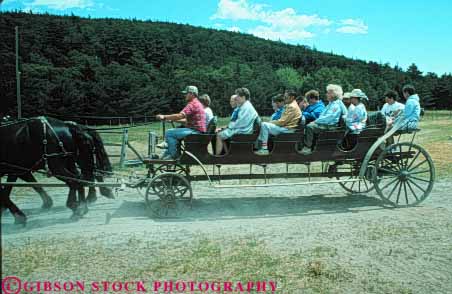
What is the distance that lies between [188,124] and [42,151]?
2.41 metres

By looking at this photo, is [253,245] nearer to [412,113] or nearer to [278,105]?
[278,105]

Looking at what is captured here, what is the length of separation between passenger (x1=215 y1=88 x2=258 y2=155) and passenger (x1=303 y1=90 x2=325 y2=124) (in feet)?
4.49

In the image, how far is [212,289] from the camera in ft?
13.7

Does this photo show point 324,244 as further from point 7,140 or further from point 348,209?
point 7,140

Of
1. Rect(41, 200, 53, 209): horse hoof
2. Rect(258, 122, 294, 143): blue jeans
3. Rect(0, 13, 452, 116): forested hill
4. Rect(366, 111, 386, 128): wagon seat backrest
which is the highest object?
Rect(0, 13, 452, 116): forested hill

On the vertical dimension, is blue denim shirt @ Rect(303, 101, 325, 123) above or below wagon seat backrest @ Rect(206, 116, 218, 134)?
above

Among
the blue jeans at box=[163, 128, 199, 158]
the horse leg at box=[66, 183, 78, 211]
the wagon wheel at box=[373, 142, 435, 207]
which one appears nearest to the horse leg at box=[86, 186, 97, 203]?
the horse leg at box=[66, 183, 78, 211]

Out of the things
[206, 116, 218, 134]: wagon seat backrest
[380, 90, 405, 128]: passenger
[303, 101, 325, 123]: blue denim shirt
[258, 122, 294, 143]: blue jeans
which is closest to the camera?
[258, 122, 294, 143]: blue jeans

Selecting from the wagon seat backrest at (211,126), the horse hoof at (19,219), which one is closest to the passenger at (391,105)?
the wagon seat backrest at (211,126)

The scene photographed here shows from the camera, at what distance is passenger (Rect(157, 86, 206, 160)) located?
6.87m

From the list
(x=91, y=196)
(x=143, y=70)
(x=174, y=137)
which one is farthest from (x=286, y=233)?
(x=143, y=70)

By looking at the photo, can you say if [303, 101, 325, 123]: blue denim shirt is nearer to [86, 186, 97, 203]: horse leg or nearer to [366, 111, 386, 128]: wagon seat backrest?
[366, 111, 386, 128]: wagon seat backrest

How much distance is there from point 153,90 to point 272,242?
53140 millimetres

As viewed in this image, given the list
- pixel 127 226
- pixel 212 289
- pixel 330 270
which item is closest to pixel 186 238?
pixel 127 226
